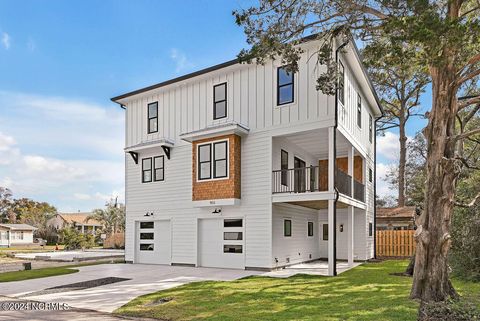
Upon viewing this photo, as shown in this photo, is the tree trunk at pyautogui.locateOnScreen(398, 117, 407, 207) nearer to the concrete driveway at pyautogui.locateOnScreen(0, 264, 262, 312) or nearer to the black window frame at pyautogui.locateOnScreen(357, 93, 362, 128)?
the black window frame at pyautogui.locateOnScreen(357, 93, 362, 128)

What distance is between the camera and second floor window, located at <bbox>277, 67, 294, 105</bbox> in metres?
14.9

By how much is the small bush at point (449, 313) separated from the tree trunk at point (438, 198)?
1368mm

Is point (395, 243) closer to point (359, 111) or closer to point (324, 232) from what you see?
point (324, 232)

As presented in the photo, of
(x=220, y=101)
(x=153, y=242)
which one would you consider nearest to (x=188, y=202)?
(x=153, y=242)

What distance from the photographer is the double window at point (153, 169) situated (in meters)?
18.3

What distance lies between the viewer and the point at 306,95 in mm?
14430

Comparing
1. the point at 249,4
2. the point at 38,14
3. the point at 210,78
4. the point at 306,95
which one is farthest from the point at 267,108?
the point at 38,14

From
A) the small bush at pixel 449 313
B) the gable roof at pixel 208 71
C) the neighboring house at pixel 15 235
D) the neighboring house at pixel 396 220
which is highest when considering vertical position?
the gable roof at pixel 208 71

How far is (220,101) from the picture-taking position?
54.6 ft

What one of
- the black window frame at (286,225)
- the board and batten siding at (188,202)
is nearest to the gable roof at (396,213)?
the black window frame at (286,225)

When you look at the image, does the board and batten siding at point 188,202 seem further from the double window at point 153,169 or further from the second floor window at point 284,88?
the second floor window at point 284,88

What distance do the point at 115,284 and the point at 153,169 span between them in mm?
7192

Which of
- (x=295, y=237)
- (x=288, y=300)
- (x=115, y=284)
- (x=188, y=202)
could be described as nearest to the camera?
(x=288, y=300)

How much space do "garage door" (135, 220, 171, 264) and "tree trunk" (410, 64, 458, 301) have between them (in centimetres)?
1139
